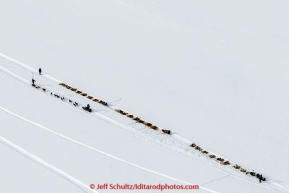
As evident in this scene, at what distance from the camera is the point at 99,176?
84.8 feet

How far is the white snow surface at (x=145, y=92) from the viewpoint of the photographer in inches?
1045

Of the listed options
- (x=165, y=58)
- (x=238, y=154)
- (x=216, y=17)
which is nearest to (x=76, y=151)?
(x=238, y=154)

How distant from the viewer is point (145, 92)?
33812mm

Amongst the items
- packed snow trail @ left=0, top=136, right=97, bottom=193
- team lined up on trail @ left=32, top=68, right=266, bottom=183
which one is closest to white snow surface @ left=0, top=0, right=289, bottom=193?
packed snow trail @ left=0, top=136, right=97, bottom=193

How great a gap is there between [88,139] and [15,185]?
5467 mm

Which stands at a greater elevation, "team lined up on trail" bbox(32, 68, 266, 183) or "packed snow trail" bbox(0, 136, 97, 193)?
"team lined up on trail" bbox(32, 68, 266, 183)

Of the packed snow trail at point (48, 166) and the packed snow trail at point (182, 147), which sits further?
the packed snow trail at point (182, 147)

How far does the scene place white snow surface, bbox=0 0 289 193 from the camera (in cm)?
2655

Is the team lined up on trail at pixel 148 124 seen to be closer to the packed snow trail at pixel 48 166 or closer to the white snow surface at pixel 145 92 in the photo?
the white snow surface at pixel 145 92

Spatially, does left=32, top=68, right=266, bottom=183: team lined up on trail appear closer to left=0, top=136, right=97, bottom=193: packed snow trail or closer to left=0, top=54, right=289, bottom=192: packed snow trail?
left=0, top=54, right=289, bottom=192: packed snow trail

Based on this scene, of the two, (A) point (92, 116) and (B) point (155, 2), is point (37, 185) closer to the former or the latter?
(A) point (92, 116)

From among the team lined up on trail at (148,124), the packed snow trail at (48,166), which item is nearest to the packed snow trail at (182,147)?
the team lined up on trail at (148,124)

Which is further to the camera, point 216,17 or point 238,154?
point 216,17

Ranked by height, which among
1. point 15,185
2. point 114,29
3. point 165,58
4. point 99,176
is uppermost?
point 114,29
